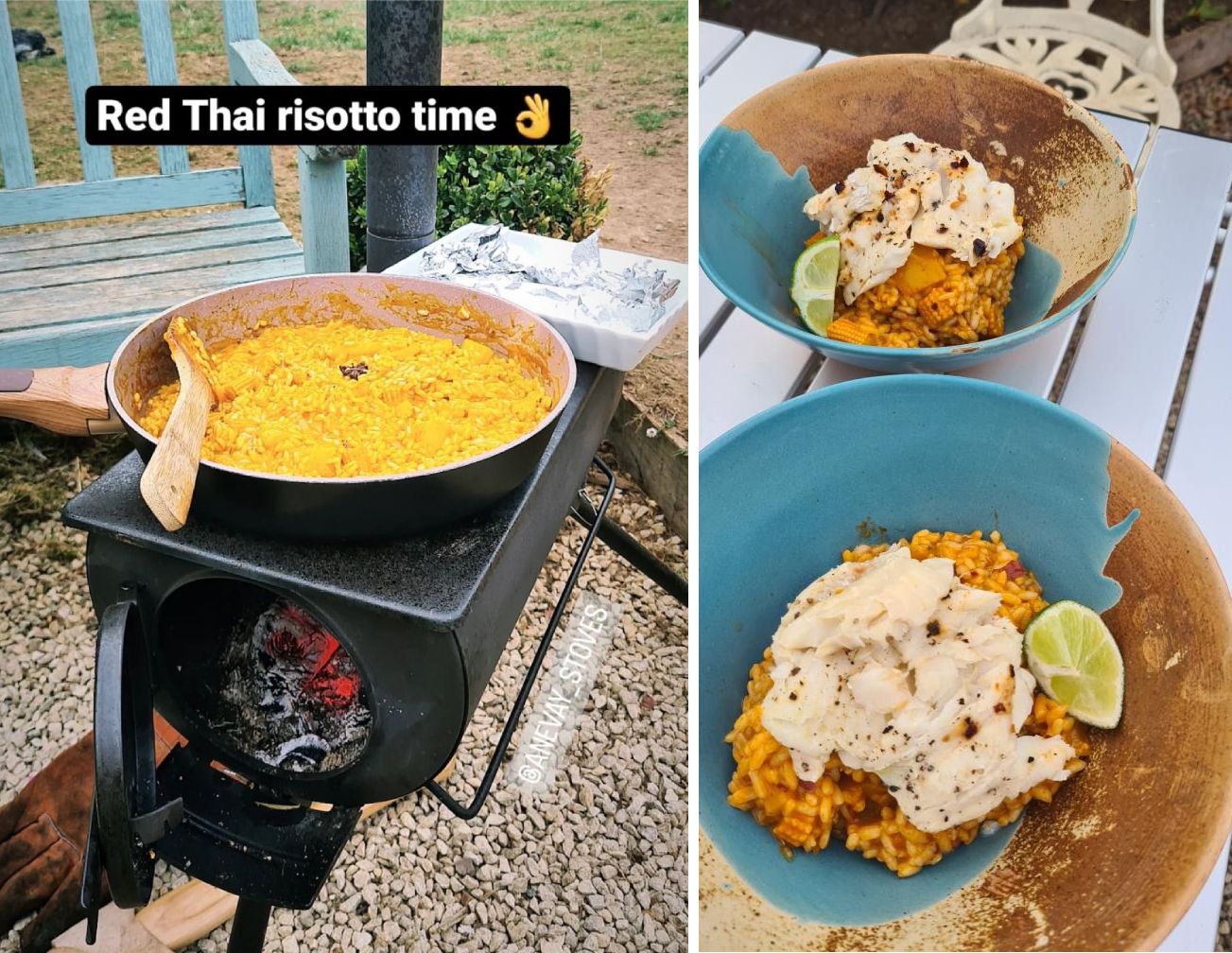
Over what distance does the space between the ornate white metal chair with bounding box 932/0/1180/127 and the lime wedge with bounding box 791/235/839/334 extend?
0.54m

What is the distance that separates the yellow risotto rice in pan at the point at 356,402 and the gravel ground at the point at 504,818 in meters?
0.83

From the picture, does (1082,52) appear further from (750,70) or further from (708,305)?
(708,305)

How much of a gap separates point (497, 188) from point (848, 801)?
166 centimetres

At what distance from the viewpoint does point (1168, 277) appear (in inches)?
51.0

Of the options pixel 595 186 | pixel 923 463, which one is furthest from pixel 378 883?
pixel 595 186

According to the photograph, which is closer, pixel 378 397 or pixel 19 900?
pixel 378 397

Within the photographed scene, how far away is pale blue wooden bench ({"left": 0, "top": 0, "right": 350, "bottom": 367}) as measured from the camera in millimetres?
1860

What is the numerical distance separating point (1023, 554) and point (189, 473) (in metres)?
0.70

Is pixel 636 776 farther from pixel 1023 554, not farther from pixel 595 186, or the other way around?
pixel 595 186

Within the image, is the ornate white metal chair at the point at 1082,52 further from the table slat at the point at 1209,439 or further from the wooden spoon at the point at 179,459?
the wooden spoon at the point at 179,459

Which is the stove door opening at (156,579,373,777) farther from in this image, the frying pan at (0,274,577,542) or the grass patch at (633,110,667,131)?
the grass patch at (633,110,667,131)

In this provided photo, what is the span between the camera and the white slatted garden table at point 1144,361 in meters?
1.13

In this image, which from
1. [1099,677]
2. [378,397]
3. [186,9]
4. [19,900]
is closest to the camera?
[1099,677]

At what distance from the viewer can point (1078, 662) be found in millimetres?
814
